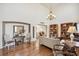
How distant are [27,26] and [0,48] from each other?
69cm

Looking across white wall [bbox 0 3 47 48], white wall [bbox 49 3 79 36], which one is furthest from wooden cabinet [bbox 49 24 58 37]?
white wall [bbox 0 3 47 48]

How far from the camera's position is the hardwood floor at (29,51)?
229cm

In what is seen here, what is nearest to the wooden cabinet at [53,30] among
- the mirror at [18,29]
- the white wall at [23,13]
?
the white wall at [23,13]

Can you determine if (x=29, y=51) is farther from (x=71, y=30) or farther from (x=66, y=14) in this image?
(x=66, y=14)

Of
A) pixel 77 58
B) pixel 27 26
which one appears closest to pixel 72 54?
pixel 77 58

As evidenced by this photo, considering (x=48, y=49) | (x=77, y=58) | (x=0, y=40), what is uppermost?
(x=0, y=40)

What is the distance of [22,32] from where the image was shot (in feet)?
7.66

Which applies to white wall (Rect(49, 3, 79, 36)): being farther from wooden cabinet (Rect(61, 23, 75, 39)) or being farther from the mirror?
the mirror

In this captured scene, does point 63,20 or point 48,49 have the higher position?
point 63,20

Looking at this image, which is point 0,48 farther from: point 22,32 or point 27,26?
point 27,26

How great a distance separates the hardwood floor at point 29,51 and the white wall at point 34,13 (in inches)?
18.5

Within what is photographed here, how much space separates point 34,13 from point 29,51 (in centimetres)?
77

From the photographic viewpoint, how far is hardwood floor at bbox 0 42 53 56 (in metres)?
2.29

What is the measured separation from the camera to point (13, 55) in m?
2.32
